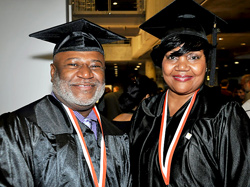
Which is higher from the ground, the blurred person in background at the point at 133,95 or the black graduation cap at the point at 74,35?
the black graduation cap at the point at 74,35

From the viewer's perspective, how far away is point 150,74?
1662cm

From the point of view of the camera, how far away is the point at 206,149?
67.4 inches

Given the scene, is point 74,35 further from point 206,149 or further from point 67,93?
point 206,149

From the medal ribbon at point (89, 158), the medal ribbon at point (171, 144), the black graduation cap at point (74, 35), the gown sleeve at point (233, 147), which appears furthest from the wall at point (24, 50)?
the gown sleeve at point (233, 147)

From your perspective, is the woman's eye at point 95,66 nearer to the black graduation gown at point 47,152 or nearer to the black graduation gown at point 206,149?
the black graduation gown at point 47,152

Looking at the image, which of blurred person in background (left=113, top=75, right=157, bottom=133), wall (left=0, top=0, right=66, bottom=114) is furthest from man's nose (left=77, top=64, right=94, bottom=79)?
blurred person in background (left=113, top=75, right=157, bottom=133)

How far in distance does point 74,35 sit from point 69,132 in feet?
2.33

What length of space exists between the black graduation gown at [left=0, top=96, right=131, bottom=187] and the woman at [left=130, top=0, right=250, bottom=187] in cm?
25

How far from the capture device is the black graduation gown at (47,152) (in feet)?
5.17

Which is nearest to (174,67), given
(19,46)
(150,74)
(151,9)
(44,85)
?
(44,85)

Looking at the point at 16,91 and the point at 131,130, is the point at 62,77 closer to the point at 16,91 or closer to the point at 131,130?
the point at 131,130

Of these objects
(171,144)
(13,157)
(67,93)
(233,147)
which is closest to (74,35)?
(67,93)

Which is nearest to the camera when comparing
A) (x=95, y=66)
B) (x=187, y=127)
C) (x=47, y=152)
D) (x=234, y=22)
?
(x=47, y=152)

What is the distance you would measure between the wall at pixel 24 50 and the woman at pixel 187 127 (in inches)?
41.7
